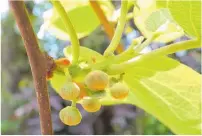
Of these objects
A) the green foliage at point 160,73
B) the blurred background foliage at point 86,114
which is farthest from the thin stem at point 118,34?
the blurred background foliage at point 86,114

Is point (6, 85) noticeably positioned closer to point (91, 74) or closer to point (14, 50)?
point (14, 50)

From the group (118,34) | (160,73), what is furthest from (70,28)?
(160,73)

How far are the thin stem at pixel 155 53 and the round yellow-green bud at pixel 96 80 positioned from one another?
2cm

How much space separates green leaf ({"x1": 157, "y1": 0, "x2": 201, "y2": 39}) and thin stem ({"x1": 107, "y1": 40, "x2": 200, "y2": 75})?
13 mm

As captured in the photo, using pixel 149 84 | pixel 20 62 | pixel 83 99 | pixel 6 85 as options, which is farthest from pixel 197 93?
pixel 20 62

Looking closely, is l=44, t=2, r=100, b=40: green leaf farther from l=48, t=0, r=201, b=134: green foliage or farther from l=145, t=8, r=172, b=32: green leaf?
l=145, t=8, r=172, b=32: green leaf

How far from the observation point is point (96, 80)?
1.37ft

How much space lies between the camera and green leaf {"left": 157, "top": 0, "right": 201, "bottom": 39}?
44 cm

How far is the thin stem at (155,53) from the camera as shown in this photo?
0.45 meters

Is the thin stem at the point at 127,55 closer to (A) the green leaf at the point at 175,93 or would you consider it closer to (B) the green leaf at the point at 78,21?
(A) the green leaf at the point at 175,93

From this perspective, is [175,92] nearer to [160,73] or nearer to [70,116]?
[160,73]

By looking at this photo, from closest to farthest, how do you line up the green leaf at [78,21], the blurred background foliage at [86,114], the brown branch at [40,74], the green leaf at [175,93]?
the brown branch at [40,74] < the green leaf at [175,93] < the green leaf at [78,21] < the blurred background foliage at [86,114]

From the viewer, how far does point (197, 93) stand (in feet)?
1.79

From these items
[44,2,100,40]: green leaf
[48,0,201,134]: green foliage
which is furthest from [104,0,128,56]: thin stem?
[44,2,100,40]: green leaf
